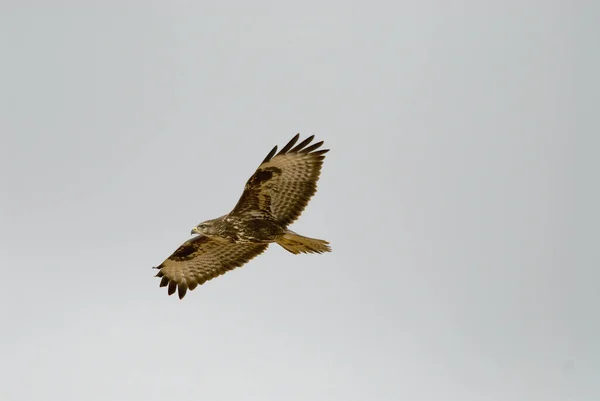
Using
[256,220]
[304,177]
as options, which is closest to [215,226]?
[256,220]

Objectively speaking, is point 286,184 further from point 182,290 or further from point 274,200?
point 182,290

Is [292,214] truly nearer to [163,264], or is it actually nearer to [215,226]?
[215,226]

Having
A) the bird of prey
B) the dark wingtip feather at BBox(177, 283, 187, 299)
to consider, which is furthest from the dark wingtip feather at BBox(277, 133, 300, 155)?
the dark wingtip feather at BBox(177, 283, 187, 299)

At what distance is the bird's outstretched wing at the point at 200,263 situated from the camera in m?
15.8

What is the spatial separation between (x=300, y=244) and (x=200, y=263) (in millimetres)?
2738

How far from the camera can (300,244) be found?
13844 mm

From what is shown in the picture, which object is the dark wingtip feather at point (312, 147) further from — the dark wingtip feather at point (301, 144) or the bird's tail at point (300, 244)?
the bird's tail at point (300, 244)

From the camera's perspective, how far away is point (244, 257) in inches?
625

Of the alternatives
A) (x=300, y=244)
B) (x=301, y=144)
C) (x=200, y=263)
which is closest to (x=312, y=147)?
(x=301, y=144)

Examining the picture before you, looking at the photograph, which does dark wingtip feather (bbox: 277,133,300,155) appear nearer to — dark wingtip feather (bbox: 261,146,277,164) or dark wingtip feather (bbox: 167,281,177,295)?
dark wingtip feather (bbox: 261,146,277,164)

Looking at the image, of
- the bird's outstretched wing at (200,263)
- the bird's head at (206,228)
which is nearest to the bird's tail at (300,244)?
the bird's head at (206,228)

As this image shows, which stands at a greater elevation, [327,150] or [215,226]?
[327,150]

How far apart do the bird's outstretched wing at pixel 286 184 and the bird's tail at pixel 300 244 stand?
1.17ft

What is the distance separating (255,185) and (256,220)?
55 cm
